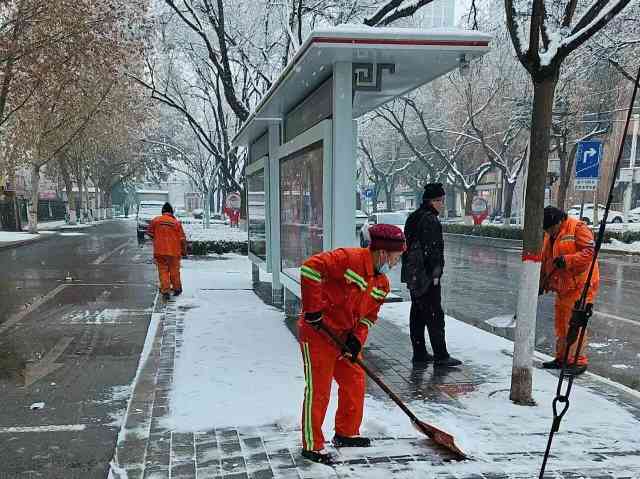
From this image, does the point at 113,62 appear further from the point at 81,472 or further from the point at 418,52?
the point at 81,472

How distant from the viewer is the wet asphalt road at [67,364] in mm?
3928

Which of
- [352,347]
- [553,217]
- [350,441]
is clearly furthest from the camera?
[553,217]

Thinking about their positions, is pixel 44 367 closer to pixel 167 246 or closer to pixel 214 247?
pixel 167 246

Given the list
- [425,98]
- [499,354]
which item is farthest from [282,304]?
[425,98]

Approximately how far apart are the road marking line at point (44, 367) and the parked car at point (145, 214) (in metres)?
18.4

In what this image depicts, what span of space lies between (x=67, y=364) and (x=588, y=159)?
599 inches

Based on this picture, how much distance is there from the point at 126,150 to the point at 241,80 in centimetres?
2026

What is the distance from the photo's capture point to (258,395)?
4.73 metres

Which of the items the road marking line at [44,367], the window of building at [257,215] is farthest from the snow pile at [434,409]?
the window of building at [257,215]

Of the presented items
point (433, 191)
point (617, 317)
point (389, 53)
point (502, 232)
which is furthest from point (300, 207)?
point (502, 232)

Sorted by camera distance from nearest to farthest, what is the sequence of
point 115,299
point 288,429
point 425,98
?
point 288,429 < point 115,299 < point 425,98

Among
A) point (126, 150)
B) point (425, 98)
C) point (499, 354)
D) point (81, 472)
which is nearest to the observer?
point (81, 472)

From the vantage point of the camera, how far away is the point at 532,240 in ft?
14.9

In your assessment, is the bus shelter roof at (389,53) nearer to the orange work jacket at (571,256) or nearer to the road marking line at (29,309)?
the orange work jacket at (571,256)
